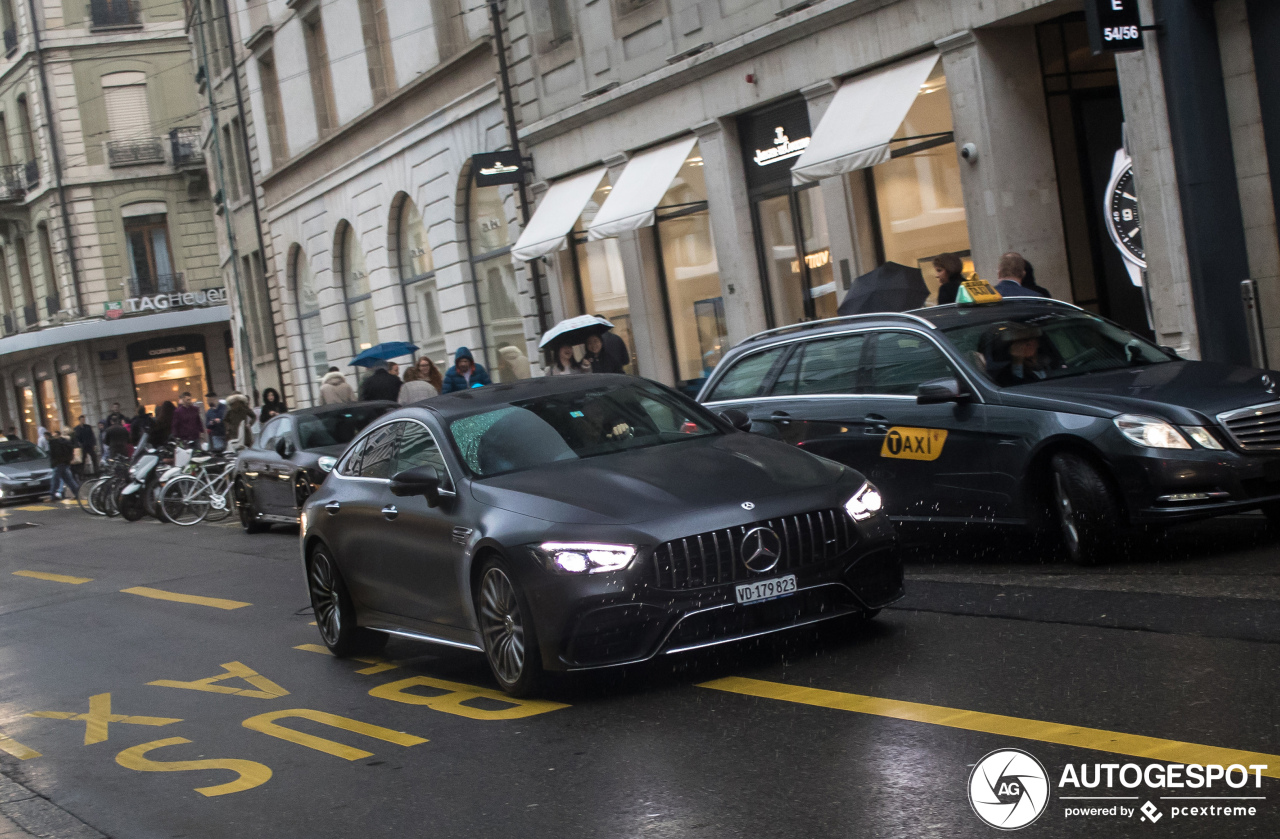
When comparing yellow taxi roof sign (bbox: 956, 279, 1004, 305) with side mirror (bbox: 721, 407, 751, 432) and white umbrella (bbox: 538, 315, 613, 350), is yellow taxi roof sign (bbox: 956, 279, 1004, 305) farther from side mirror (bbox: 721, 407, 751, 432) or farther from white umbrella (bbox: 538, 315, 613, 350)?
white umbrella (bbox: 538, 315, 613, 350)

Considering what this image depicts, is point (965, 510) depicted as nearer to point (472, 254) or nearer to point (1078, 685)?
point (1078, 685)

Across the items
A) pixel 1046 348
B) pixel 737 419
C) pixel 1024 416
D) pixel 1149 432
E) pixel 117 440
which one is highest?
pixel 117 440

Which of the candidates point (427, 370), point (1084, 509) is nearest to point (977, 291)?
point (1084, 509)

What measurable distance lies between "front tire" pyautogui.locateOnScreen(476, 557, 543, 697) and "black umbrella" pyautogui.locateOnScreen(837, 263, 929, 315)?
7.27 meters

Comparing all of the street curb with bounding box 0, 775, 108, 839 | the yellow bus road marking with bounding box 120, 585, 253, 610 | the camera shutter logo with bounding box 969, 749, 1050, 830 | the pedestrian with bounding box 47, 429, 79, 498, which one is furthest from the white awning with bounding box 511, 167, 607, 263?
the camera shutter logo with bounding box 969, 749, 1050, 830

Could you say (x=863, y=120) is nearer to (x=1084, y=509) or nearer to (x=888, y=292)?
(x=888, y=292)

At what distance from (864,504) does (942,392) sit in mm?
2034

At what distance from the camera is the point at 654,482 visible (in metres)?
6.80

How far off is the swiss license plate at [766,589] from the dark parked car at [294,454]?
1045cm

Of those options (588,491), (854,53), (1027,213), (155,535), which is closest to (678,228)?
(854,53)

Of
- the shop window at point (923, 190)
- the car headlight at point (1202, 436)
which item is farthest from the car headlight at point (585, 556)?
the shop window at point (923, 190)

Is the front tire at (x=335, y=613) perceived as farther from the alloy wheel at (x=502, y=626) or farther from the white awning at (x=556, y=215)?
the white awning at (x=556, y=215)

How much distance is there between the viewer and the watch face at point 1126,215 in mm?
14406

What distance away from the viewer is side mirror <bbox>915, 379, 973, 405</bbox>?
874 centimetres
